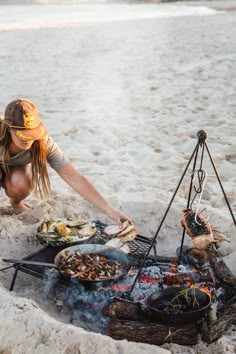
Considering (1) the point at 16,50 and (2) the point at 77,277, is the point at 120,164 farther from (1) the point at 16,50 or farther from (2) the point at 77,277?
(1) the point at 16,50

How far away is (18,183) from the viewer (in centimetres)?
392

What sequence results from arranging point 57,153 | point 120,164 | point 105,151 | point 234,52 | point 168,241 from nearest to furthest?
point 57,153 < point 168,241 < point 120,164 < point 105,151 < point 234,52

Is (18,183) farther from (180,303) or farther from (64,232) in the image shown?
(180,303)

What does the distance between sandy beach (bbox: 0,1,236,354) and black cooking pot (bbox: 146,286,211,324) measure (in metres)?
0.18

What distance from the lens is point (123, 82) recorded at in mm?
9539

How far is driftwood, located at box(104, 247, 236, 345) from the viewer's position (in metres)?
2.71

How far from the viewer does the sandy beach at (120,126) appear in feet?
8.97

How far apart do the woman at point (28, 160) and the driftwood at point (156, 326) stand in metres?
0.78

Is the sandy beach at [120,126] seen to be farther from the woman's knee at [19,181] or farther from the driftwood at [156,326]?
the woman's knee at [19,181]

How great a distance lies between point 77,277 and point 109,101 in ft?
18.1

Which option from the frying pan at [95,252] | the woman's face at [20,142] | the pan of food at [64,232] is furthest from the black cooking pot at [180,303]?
the woman's face at [20,142]

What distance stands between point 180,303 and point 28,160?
5.47 ft

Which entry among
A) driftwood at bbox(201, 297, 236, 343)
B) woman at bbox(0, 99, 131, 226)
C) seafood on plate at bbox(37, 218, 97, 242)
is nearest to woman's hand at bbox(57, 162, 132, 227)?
woman at bbox(0, 99, 131, 226)

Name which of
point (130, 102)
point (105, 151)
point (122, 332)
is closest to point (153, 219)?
point (122, 332)
